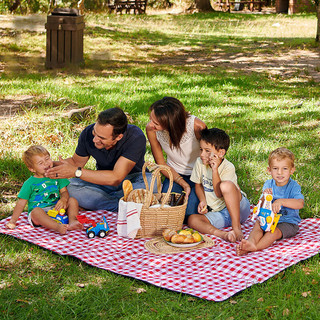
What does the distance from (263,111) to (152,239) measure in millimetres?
4762

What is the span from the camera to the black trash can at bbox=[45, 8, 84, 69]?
454 inches

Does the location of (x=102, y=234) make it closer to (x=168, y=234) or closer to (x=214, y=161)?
(x=168, y=234)

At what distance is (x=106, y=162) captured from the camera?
512 centimetres

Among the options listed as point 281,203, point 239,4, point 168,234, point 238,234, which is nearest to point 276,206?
point 281,203

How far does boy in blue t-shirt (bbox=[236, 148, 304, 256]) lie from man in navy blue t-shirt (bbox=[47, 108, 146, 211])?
4.17 ft

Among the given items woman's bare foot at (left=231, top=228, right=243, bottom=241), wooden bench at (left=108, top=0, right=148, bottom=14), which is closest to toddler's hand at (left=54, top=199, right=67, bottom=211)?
woman's bare foot at (left=231, top=228, right=243, bottom=241)

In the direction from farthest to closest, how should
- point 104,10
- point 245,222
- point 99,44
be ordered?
point 104,10, point 99,44, point 245,222

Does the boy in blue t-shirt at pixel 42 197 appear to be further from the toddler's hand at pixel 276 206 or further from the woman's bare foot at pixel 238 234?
the toddler's hand at pixel 276 206

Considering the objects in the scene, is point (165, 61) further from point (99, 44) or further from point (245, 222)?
point (245, 222)

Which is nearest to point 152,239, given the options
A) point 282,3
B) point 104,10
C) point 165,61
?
point 165,61

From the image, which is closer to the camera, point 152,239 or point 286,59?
point 152,239

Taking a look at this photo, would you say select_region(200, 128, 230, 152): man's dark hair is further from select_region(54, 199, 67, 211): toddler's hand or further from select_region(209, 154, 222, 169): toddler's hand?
select_region(54, 199, 67, 211): toddler's hand

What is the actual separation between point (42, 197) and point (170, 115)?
1411mm

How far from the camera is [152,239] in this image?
4.57 m
